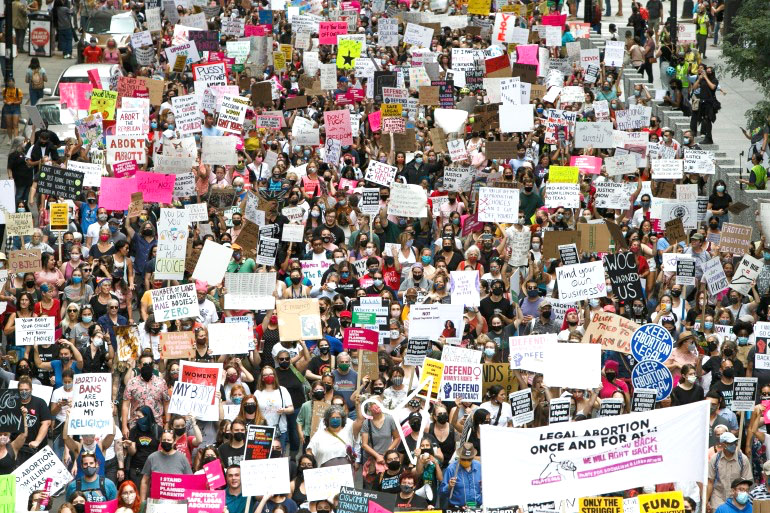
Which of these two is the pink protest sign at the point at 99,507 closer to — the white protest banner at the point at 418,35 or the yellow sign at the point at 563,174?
the yellow sign at the point at 563,174

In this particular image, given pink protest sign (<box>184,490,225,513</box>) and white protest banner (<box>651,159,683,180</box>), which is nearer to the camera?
pink protest sign (<box>184,490,225,513</box>)

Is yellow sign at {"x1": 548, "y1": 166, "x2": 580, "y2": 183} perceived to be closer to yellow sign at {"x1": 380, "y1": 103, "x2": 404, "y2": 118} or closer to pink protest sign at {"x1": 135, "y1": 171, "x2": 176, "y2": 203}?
yellow sign at {"x1": 380, "y1": 103, "x2": 404, "y2": 118}

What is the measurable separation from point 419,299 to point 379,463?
11.0ft

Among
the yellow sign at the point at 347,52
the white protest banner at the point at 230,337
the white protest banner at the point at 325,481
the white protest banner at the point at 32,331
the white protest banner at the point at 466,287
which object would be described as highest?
the yellow sign at the point at 347,52

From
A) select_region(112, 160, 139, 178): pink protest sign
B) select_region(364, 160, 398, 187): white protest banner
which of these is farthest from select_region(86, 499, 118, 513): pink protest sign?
select_region(112, 160, 139, 178): pink protest sign

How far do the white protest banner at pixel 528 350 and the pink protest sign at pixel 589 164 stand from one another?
6.69 metres

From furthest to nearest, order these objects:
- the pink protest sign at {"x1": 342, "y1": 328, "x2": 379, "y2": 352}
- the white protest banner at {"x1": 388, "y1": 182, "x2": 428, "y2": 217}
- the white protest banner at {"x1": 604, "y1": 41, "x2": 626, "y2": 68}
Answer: the white protest banner at {"x1": 604, "y1": 41, "x2": 626, "y2": 68}, the white protest banner at {"x1": 388, "y1": 182, "x2": 428, "y2": 217}, the pink protest sign at {"x1": 342, "y1": 328, "x2": 379, "y2": 352}

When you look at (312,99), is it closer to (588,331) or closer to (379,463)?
(588,331)

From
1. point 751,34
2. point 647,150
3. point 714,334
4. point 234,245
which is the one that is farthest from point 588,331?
point 751,34

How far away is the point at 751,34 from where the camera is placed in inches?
1048

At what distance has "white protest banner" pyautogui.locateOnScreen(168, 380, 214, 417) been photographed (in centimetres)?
1728

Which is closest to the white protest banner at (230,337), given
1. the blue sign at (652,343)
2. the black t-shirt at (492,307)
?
the black t-shirt at (492,307)

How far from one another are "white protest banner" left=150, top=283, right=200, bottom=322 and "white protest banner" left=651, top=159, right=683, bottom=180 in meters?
7.36

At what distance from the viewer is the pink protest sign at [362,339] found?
18.1 m
